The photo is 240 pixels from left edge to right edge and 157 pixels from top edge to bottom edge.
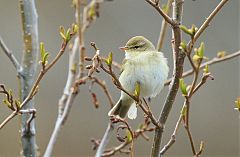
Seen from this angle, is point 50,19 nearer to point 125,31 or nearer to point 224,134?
point 125,31

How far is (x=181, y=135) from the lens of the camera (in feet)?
17.1

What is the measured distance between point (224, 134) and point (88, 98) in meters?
1.47

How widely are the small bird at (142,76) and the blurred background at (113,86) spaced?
2.59 meters

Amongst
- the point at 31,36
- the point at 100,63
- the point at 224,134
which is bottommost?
the point at 224,134

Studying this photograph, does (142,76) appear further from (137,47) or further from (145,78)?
(137,47)

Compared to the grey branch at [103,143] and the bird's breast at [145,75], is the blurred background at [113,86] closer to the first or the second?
the bird's breast at [145,75]

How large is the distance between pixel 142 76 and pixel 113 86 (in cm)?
300

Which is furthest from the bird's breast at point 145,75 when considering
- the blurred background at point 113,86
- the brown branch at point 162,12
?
the blurred background at point 113,86

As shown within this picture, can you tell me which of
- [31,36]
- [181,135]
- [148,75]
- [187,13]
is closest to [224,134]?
[181,135]

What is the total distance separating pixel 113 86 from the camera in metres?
5.19

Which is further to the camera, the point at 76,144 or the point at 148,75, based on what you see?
the point at 76,144

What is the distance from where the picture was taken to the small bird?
7.16ft

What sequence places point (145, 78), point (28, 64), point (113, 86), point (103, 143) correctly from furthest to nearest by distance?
point (113, 86) → point (145, 78) → point (103, 143) → point (28, 64)

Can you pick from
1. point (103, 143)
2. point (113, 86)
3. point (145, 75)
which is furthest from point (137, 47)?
point (113, 86)
